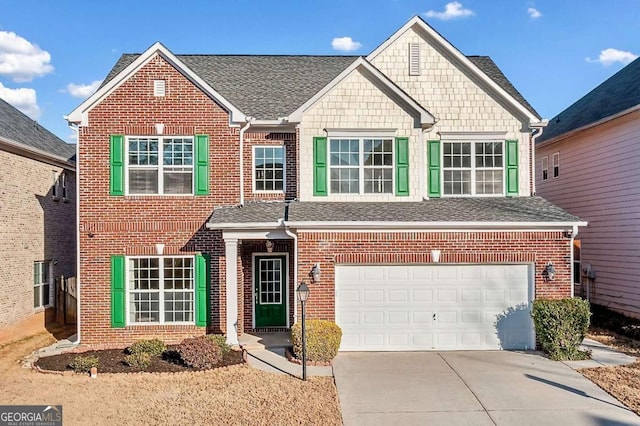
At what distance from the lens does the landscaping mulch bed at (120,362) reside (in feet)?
34.6

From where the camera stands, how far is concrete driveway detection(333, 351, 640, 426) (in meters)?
8.05

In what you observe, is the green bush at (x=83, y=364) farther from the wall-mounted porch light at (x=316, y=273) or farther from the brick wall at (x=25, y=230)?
the wall-mounted porch light at (x=316, y=273)

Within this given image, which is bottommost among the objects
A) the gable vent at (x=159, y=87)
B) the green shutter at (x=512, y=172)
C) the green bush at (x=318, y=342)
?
the green bush at (x=318, y=342)

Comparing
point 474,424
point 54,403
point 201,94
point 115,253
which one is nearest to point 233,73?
point 201,94

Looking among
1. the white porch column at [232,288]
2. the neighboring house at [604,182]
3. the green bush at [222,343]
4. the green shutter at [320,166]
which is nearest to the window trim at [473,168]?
the green shutter at [320,166]

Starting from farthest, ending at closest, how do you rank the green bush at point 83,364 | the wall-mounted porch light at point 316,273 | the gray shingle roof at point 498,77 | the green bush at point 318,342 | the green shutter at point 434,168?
the gray shingle roof at point 498,77 < the green shutter at point 434,168 < the wall-mounted porch light at point 316,273 < the green bush at point 318,342 < the green bush at point 83,364

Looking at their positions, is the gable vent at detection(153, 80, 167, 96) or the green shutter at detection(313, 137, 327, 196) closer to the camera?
the gable vent at detection(153, 80, 167, 96)

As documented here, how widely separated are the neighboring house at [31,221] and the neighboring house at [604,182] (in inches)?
721

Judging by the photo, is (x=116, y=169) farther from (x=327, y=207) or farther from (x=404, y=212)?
(x=404, y=212)

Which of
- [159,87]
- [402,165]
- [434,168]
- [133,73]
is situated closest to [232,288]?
[402,165]

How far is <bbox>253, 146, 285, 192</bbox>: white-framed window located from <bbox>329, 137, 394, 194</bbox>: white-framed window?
58.4 inches

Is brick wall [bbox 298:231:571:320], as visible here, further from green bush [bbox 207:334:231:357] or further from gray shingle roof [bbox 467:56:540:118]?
gray shingle roof [bbox 467:56:540:118]

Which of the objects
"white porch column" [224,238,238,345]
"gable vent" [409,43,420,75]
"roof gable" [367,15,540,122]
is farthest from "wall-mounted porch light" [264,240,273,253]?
"gable vent" [409,43,420,75]

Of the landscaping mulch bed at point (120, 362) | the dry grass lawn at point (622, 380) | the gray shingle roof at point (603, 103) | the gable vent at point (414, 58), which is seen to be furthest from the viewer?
the gray shingle roof at point (603, 103)
